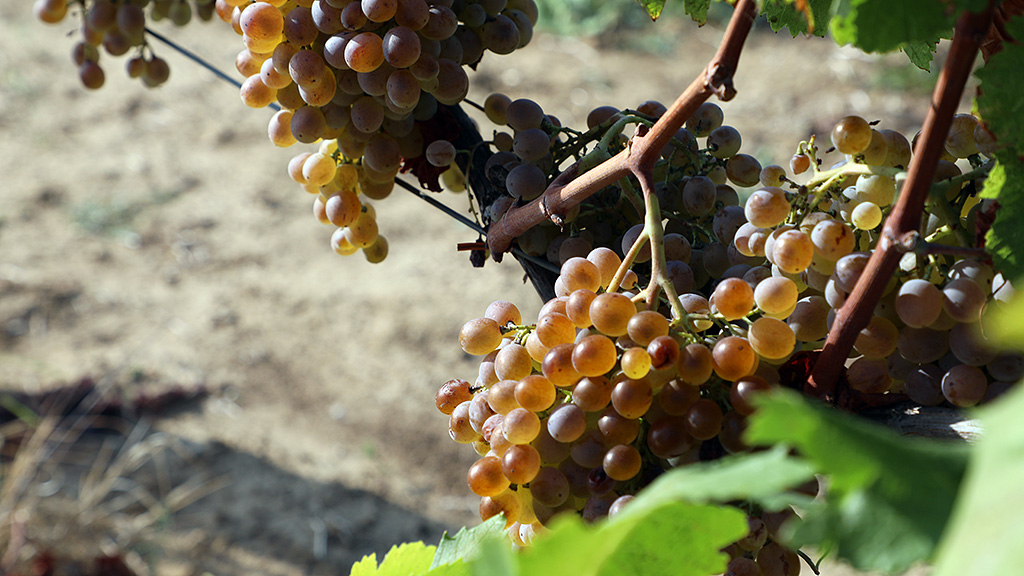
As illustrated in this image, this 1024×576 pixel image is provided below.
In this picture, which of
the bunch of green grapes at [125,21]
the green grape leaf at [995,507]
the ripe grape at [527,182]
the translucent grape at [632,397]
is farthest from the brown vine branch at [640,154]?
the bunch of green grapes at [125,21]

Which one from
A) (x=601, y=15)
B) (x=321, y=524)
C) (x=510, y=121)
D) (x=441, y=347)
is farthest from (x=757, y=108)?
(x=510, y=121)

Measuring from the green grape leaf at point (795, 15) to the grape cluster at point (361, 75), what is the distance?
0.21 meters

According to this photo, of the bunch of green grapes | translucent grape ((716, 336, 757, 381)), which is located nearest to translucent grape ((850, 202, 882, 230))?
translucent grape ((716, 336, 757, 381))

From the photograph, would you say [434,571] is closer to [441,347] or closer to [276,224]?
[441,347]

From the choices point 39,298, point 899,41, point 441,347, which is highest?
point 899,41

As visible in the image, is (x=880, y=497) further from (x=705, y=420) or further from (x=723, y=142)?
(x=723, y=142)

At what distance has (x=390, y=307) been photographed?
2.99 meters

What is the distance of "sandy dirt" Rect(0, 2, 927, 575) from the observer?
2271 millimetres

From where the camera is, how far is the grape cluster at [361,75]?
56cm

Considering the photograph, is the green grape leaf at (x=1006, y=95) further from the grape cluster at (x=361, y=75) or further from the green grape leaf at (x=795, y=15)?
the grape cluster at (x=361, y=75)

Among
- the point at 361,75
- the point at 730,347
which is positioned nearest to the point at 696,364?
the point at 730,347

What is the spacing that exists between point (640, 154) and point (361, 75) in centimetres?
24

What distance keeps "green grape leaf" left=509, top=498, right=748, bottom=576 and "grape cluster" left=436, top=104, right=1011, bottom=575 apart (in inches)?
3.0

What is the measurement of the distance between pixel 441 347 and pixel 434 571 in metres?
2.44
